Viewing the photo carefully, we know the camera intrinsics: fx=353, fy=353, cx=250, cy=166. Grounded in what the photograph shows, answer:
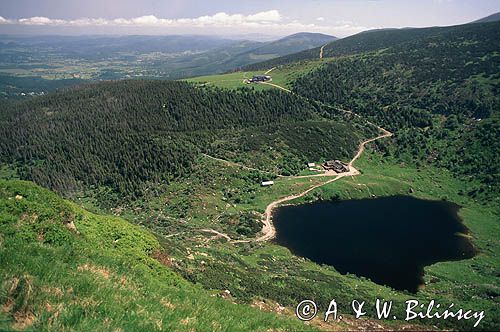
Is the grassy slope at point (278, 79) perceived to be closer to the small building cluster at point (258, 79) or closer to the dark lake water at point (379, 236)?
the small building cluster at point (258, 79)

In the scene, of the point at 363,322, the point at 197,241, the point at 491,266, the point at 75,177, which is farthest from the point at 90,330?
the point at 75,177

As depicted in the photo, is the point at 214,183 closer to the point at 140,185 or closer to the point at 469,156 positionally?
the point at 140,185

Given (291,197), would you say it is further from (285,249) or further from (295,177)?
(285,249)

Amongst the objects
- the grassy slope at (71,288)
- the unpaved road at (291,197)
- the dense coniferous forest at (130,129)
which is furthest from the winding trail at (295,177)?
the grassy slope at (71,288)

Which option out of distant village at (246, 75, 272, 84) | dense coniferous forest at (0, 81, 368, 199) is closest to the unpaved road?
dense coniferous forest at (0, 81, 368, 199)

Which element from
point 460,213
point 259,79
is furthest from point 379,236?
point 259,79

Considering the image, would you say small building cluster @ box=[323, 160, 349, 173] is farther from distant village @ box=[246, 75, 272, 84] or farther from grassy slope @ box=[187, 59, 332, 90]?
distant village @ box=[246, 75, 272, 84]
